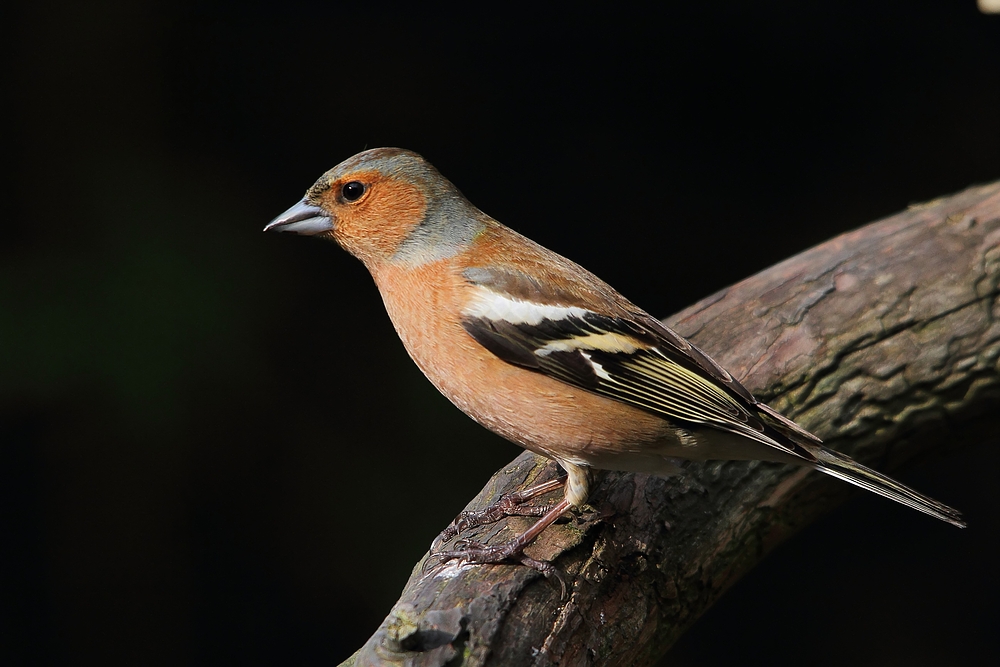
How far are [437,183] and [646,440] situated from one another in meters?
0.88

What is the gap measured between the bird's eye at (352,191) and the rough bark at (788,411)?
86cm

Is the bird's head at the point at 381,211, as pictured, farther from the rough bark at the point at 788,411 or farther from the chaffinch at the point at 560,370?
the rough bark at the point at 788,411

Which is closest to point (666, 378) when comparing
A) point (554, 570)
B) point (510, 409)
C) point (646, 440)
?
point (646, 440)

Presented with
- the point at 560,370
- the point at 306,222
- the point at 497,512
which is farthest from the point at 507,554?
the point at 306,222

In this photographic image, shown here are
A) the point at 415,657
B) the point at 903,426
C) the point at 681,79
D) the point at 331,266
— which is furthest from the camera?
the point at 681,79

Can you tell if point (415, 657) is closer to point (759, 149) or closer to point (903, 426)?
point (903, 426)

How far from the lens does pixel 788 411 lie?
2.58 m

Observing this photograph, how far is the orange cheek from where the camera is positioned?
7.71ft

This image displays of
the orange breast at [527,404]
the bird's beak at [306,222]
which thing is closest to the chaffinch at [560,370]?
the orange breast at [527,404]

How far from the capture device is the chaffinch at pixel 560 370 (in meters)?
2.09

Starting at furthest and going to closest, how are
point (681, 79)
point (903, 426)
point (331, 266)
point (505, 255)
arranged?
point (681, 79) → point (331, 266) → point (903, 426) → point (505, 255)

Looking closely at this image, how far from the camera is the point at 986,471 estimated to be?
13.6 feet

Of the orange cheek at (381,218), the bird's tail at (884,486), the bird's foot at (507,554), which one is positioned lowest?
the bird's tail at (884,486)

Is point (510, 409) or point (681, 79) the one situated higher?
point (681, 79)
